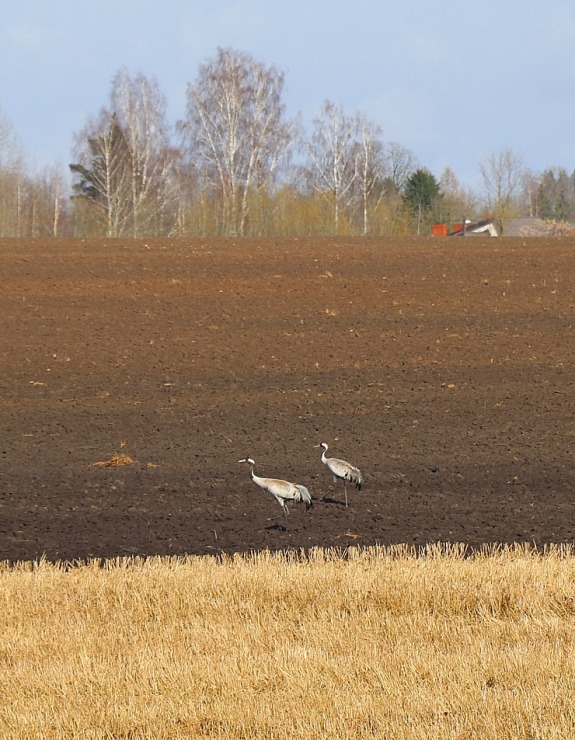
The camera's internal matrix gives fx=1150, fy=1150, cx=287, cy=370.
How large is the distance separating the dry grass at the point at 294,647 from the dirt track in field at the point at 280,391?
2.15m

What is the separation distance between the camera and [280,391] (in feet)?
69.9

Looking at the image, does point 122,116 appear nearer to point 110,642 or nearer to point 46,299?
point 46,299

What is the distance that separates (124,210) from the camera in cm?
5609

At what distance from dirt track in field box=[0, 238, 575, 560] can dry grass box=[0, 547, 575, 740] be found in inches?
84.7

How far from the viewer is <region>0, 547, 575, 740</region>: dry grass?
6359 mm

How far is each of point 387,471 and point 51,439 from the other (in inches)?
223

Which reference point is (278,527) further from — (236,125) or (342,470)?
(236,125)

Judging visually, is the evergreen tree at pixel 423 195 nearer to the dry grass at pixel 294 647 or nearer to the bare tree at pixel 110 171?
the bare tree at pixel 110 171

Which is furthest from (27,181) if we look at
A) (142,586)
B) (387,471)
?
(142,586)

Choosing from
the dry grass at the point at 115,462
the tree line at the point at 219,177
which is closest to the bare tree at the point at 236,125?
the tree line at the point at 219,177

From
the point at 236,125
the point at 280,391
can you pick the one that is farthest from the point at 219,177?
the point at 280,391

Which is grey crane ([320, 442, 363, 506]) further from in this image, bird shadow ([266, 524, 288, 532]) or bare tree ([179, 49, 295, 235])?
bare tree ([179, 49, 295, 235])

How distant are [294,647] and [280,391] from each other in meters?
13.6

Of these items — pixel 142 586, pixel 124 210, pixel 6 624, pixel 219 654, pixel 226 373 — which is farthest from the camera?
pixel 124 210
